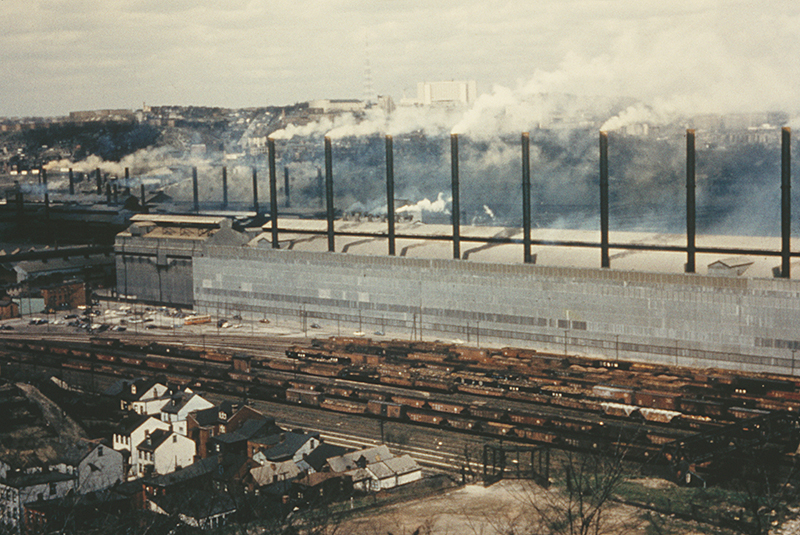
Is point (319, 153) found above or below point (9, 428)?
above

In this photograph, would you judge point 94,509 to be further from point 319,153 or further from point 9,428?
point 319,153

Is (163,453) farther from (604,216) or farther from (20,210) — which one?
(20,210)

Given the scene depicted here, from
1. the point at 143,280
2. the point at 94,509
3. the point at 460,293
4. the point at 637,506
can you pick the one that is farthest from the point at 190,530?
the point at 143,280

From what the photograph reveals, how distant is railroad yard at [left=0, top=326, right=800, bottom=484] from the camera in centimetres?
2644

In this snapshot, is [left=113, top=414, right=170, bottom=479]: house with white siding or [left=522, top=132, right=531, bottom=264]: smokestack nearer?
[left=113, top=414, right=170, bottom=479]: house with white siding

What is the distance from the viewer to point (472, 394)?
3425 centimetres

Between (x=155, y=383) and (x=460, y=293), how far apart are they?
14.6 metres

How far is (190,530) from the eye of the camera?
21.1m

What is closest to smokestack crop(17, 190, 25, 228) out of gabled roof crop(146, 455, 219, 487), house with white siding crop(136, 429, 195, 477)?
house with white siding crop(136, 429, 195, 477)

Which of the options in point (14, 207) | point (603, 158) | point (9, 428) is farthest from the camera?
point (14, 207)

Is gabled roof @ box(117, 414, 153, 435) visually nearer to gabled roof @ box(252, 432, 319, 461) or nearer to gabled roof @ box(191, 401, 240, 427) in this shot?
gabled roof @ box(191, 401, 240, 427)

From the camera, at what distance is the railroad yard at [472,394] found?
A: 26.4m

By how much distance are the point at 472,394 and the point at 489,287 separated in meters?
8.17

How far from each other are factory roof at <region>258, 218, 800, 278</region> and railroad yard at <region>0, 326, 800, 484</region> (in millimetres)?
4758
